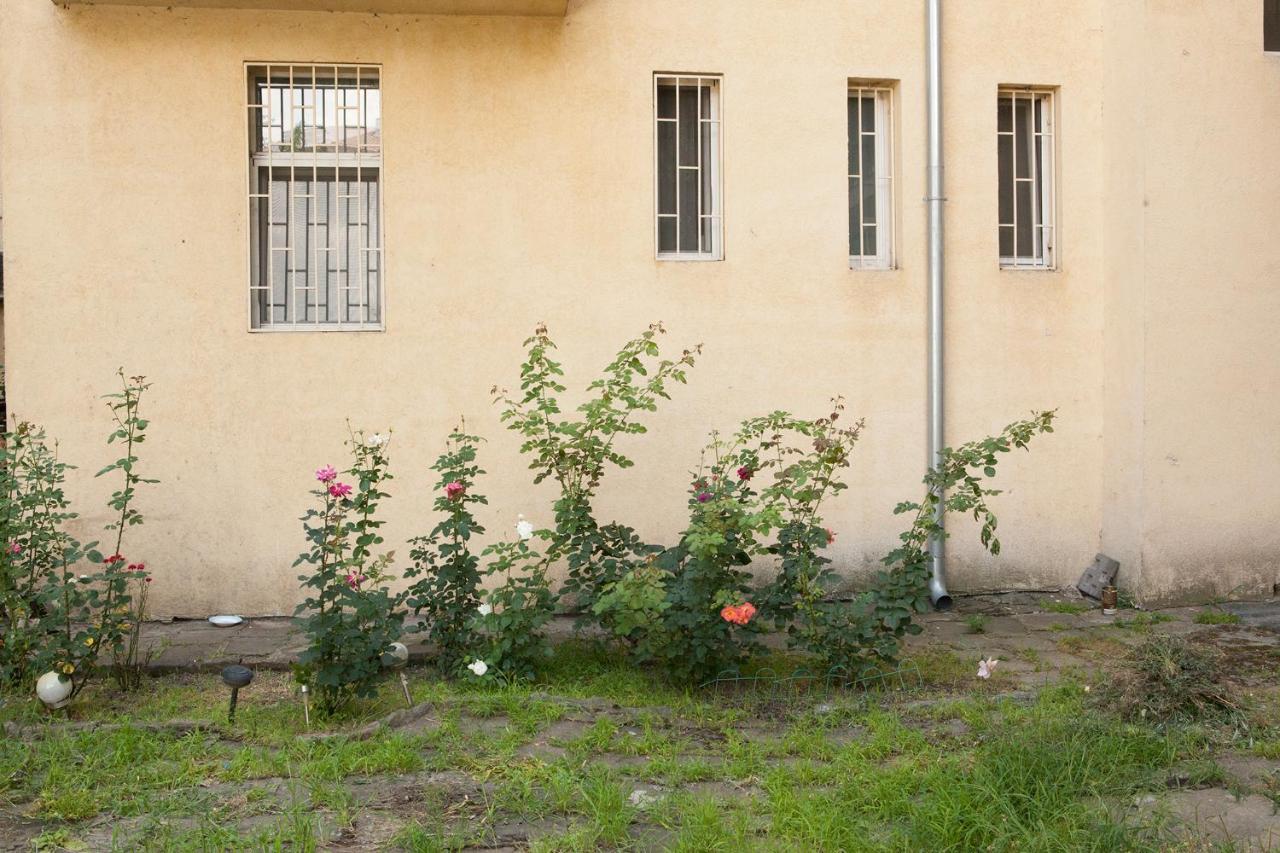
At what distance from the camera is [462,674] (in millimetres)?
5473

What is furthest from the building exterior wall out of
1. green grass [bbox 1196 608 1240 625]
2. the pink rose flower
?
the pink rose flower

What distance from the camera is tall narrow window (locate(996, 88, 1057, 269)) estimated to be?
7.76 m

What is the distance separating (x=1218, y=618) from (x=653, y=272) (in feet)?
12.8

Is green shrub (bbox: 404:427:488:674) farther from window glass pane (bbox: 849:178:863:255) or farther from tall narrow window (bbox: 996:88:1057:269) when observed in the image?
tall narrow window (bbox: 996:88:1057:269)

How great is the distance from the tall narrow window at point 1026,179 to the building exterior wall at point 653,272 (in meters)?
0.16

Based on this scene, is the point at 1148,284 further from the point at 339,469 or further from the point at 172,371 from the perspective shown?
the point at 172,371

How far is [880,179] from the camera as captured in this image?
299 inches

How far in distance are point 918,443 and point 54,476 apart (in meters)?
4.84

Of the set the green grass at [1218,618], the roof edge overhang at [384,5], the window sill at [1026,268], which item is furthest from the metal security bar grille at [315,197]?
the green grass at [1218,618]

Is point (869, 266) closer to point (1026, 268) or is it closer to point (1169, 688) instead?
point (1026, 268)

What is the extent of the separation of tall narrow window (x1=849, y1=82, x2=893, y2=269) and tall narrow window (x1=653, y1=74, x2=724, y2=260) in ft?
2.97

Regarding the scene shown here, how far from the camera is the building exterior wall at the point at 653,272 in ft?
22.2

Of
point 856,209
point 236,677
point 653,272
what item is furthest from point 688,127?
point 236,677

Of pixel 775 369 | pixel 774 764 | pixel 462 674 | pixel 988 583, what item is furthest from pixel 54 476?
pixel 988 583
